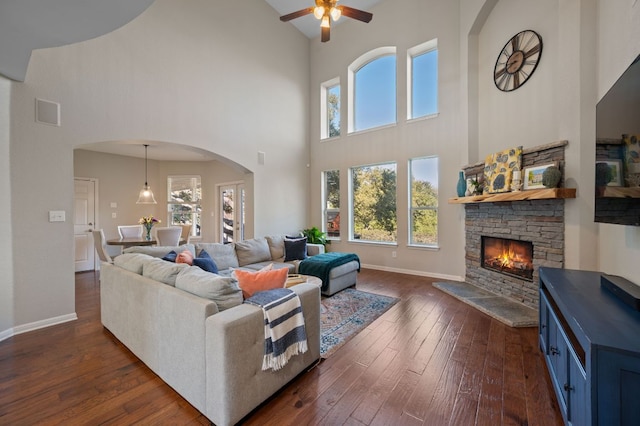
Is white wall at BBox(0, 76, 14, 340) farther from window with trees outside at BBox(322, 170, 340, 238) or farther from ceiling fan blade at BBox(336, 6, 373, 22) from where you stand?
window with trees outside at BBox(322, 170, 340, 238)

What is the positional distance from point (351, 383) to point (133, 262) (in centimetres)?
224

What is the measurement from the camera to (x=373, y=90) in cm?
596

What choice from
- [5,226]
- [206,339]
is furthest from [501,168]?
[5,226]

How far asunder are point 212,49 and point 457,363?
18.9 ft

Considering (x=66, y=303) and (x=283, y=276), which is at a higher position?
(x=283, y=276)

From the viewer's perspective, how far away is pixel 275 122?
19.2ft

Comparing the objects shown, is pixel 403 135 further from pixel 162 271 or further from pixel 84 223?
pixel 84 223

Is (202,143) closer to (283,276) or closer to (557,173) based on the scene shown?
(283,276)

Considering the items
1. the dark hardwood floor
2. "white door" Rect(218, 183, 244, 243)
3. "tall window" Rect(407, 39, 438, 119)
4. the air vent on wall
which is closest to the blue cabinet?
the dark hardwood floor

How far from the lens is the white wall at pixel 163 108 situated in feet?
9.43

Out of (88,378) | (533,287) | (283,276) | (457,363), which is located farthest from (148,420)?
(533,287)

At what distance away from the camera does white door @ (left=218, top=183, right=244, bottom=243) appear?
6.89m

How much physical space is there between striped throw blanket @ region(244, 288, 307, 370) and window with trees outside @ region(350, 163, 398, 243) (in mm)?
4013

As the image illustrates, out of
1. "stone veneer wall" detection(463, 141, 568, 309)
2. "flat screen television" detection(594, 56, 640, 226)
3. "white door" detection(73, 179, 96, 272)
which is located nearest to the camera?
"flat screen television" detection(594, 56, 640, 226)
